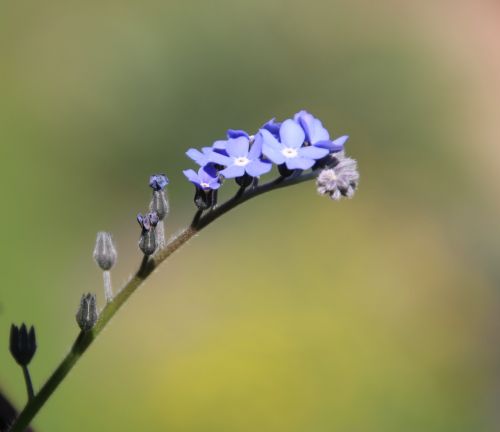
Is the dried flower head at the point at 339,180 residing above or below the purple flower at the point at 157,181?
below

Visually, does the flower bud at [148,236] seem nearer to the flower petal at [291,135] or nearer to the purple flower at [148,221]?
the purple flower at [148,221]

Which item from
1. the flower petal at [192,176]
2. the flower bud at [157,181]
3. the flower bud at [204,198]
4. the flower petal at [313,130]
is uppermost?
the flower petal at [313,130]

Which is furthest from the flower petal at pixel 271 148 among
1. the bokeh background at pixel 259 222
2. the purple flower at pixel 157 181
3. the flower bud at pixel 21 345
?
the bokeh background at pixel 259 222

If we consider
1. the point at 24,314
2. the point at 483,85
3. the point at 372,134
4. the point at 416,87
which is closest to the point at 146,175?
the point at 24,314

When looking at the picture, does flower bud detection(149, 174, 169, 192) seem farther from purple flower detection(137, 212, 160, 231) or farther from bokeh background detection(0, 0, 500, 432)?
bokeh background detection(0, 0, 500, 432)

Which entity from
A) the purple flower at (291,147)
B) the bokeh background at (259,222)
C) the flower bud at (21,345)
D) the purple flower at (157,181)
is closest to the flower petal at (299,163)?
the purple flower at (291,147)

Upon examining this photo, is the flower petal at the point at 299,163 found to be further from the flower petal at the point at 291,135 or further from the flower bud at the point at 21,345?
the flower bud at the point at 21,345

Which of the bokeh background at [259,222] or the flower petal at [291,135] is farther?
the bokeh background at [259,222]
